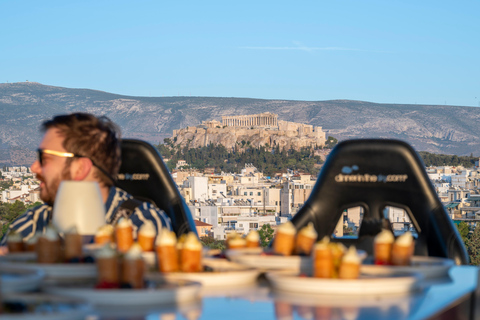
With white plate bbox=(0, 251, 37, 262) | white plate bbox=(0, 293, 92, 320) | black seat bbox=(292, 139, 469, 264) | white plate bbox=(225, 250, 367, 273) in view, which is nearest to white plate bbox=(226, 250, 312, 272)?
white plate bbox=(225, 250, 367, 273)

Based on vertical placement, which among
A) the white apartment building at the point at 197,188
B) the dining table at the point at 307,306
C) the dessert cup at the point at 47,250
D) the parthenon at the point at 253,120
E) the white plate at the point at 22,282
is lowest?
the white apartment building at the point at 197,188

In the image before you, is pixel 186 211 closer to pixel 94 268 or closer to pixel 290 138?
pixel 94 268

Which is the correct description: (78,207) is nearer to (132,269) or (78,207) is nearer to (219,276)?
(219,276)

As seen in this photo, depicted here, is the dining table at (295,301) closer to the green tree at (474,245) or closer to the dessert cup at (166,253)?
the dessert cup at (166,253)

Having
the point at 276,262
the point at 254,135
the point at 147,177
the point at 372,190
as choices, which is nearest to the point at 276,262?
the point at 276,262

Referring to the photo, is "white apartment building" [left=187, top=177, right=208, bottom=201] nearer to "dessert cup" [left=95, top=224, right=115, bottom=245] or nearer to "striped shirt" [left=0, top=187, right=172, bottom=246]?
"striped shirt" [left=0, top=187, right=172, bottom=246]

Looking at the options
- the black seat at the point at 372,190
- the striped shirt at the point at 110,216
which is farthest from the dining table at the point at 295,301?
the black seat at the point at 372,190

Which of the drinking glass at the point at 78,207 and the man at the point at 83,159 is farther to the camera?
the man at the point at 83,159

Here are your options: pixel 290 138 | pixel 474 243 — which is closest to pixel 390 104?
pixel 290 138
